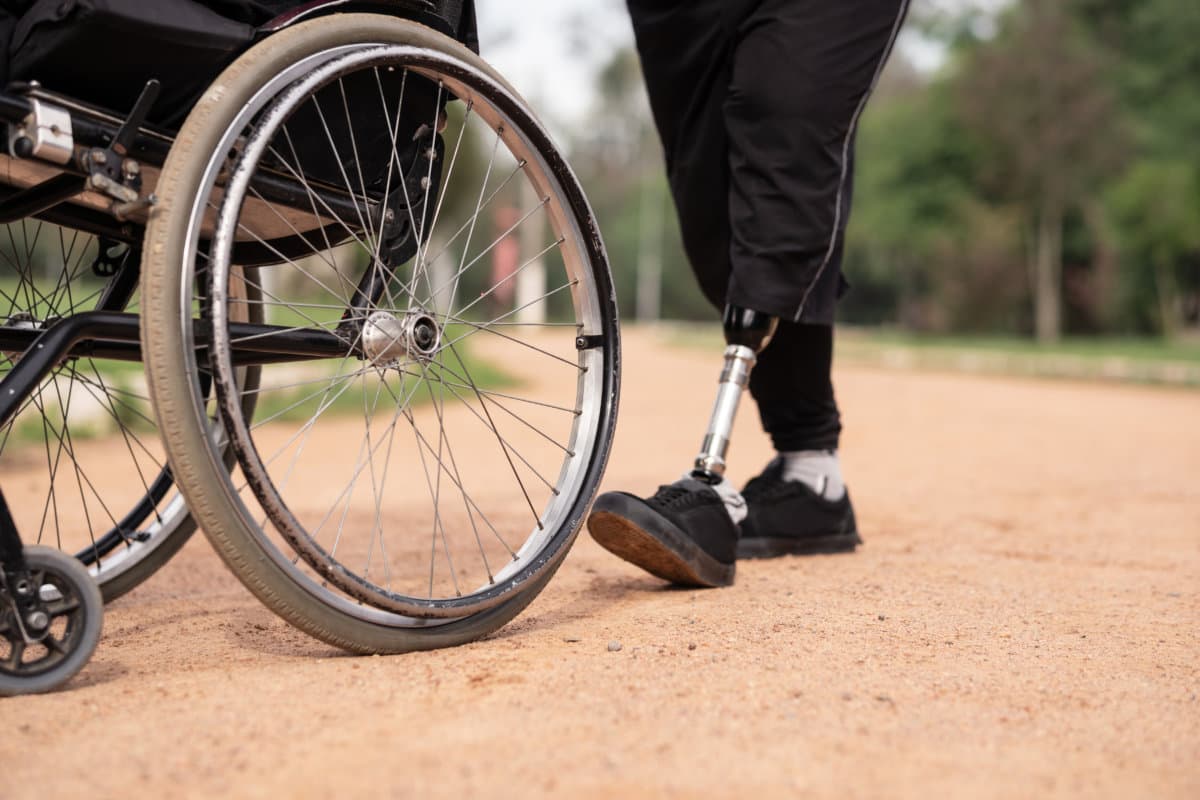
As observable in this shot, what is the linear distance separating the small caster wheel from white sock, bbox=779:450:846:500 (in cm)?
164

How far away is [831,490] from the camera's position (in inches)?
107

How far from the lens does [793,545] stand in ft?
8.82

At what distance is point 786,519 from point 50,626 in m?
1.64

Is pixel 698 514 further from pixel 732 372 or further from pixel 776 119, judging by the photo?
pixel 776 119

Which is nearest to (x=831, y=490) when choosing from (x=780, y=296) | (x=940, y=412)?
(x=780, y=296)

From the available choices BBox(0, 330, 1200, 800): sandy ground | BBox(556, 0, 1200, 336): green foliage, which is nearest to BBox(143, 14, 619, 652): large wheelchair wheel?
BBox(0, 330, 1200, 800): sandy ground

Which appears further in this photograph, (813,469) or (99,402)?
(813,469)

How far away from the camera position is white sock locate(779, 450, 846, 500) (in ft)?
8.86

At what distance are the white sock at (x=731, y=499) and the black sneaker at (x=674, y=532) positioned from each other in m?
0.03

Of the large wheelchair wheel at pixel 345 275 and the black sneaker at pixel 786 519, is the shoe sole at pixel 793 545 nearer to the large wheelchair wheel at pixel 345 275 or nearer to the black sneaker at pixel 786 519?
the black sneaker at pixel 786 519

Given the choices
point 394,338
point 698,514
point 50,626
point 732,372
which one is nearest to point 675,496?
point 698,514

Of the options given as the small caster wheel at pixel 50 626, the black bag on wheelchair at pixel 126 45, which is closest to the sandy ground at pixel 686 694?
the small caster wheel at pixel 50 626

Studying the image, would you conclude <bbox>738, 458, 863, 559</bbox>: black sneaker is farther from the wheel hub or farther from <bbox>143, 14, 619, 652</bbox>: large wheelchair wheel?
the wheel hub

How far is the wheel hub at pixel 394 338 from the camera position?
171cm
